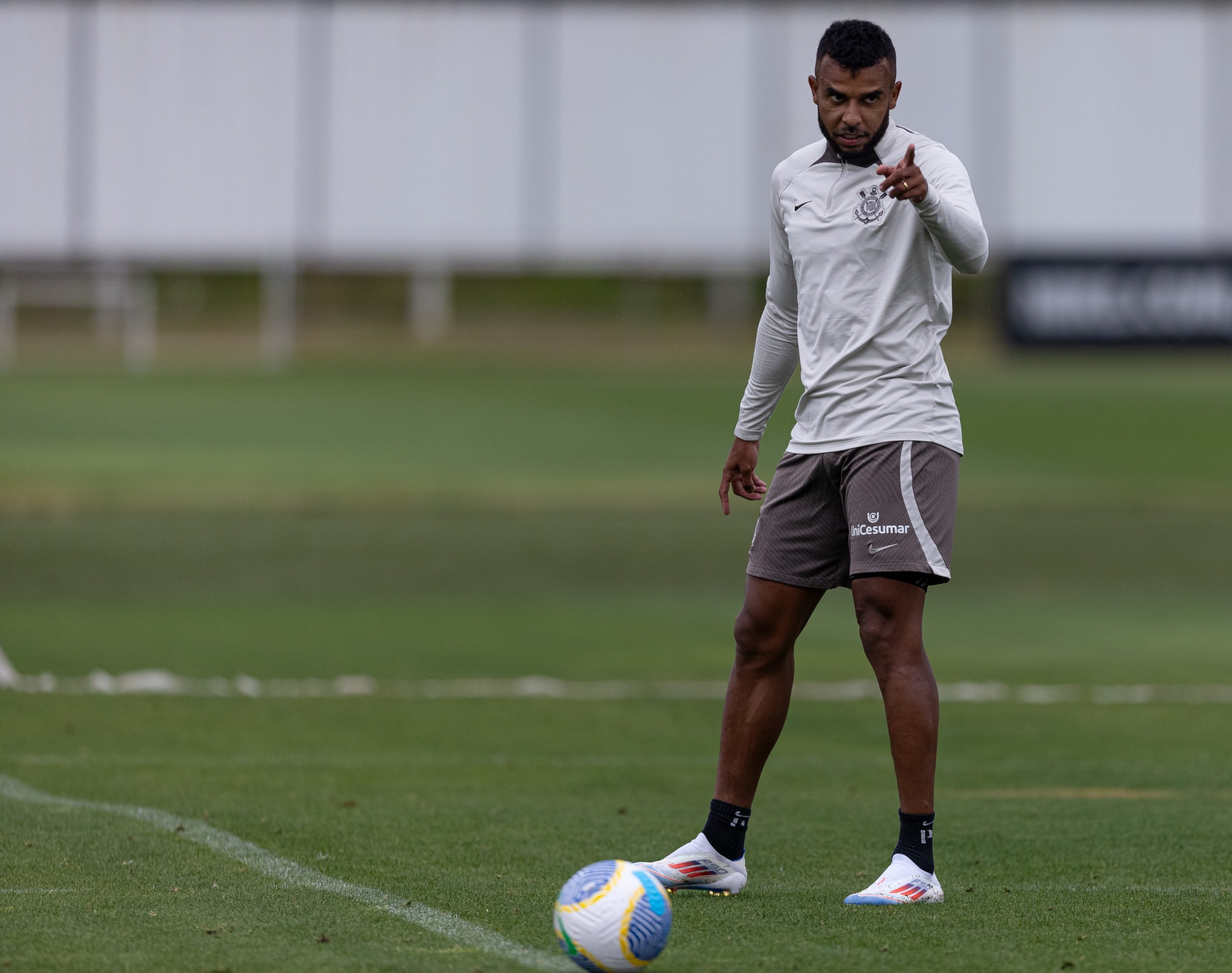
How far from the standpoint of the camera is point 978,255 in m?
4.63

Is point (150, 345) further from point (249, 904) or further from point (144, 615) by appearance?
point (249, 904)

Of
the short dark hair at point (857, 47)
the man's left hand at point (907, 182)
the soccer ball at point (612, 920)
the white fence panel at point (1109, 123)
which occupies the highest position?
the white fence panel at point (1109, 123)

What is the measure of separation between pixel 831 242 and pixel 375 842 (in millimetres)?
2114

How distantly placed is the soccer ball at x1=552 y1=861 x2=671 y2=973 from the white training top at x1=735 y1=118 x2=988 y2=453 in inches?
52.6

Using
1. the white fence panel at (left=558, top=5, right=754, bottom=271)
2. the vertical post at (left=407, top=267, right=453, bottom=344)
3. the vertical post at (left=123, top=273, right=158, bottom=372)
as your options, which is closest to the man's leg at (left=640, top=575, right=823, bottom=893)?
the vertical post at (left=123, top=273, right=158, bottom=372)

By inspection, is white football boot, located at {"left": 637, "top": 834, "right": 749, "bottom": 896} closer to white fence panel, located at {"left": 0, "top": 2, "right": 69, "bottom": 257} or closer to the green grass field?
the green grass field

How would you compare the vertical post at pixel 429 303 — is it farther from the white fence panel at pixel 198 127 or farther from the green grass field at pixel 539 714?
the green grass field at pixel 539 714

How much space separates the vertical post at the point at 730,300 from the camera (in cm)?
3991

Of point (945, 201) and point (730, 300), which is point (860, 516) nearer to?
point (945, 201)

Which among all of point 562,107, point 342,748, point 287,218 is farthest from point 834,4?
point 342,748

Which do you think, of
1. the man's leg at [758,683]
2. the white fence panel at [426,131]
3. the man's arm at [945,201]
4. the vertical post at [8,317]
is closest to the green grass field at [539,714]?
the man's leg at [758,683]

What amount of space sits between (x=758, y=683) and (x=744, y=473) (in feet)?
2.05

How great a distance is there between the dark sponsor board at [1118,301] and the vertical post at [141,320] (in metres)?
17.5

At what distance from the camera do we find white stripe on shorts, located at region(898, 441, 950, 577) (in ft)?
15.2
